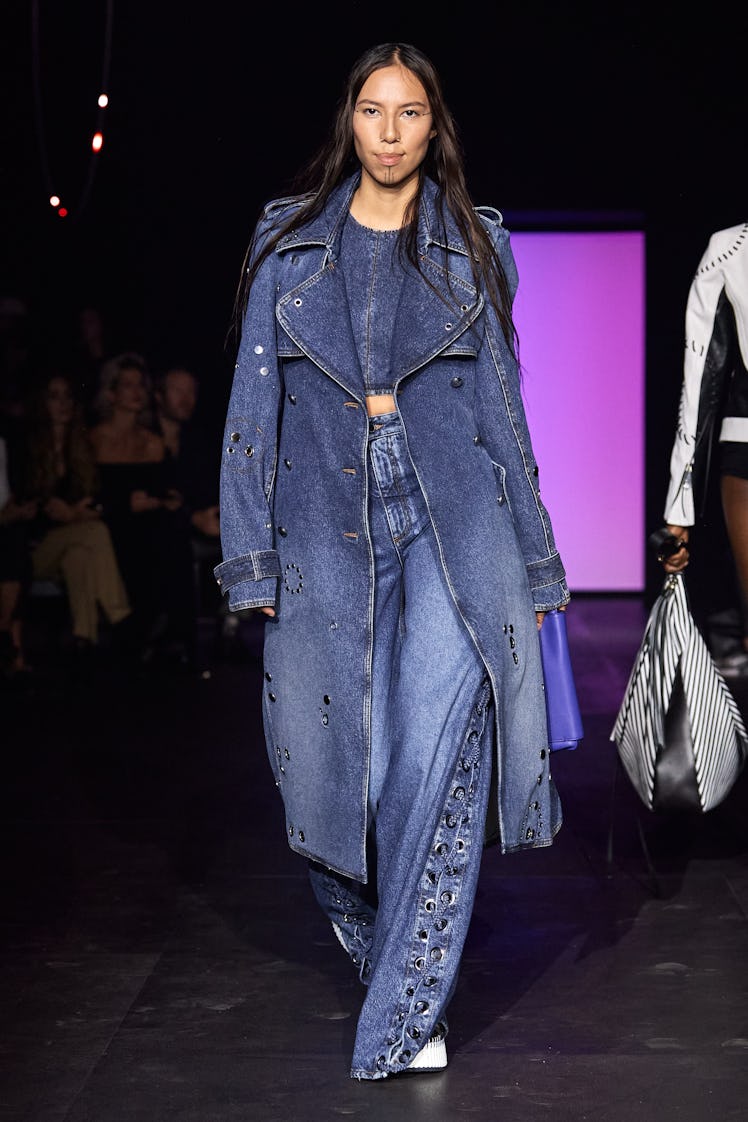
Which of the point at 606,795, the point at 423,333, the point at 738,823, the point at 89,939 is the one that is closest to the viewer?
the point at 423,333

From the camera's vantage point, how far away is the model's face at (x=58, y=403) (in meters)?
7.34

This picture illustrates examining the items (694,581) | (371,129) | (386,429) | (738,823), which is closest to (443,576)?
(386,429)

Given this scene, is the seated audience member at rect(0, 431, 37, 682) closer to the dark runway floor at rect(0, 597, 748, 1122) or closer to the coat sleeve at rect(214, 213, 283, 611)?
the dark runway floor at rect(0, 597, 748, 1122)

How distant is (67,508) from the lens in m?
7.37

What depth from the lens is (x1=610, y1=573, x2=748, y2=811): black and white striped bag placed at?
11.8ft

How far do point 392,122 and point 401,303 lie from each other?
0.95ft

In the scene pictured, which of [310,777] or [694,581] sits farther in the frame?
[694,581]

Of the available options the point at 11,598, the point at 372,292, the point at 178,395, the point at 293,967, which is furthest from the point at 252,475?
the point at 178,395

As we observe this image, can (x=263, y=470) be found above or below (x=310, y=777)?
above

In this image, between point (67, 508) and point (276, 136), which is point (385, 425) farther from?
point (276, 136)

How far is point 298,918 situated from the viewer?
11.8 feet

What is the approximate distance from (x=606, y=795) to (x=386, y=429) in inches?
95.1

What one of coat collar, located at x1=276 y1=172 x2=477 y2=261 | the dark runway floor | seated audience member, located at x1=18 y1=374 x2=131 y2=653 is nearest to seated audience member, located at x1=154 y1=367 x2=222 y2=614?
seated audience member, located at x1=18 y1=374 x2=131 y2=653

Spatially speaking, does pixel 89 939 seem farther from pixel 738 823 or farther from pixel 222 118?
pixel 222 118
